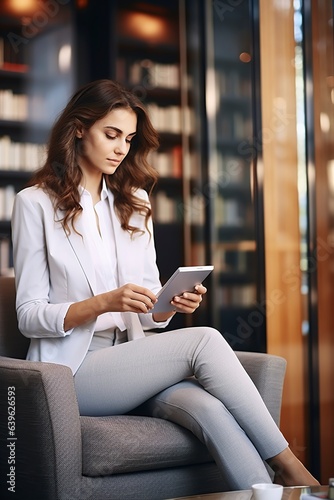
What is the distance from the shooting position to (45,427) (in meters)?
1.80

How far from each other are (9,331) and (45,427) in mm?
568

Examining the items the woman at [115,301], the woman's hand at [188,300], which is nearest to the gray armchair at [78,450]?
the woman at [115,301]

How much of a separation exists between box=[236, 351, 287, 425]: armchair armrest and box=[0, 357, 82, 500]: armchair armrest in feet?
1.86

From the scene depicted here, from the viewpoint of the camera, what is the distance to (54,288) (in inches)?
83.8

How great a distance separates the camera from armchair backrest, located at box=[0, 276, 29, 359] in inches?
90.1

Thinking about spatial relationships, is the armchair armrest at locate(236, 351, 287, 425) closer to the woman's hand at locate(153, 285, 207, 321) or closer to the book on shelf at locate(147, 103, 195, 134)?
the woman's hand at locate(153, 285, 207, 321)

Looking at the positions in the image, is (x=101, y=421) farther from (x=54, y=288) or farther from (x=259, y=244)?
(x=259, y=244)

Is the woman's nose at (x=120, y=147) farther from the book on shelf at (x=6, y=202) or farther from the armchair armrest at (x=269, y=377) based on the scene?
the book on shelf at (x=6, y=202)

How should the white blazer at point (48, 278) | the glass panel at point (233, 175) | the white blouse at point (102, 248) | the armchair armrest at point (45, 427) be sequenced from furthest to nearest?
the glass panel at point (233, 175), the white blouse at point (102, 248), the white blazer at point (48, 278), the armchair armrest at point (45, 427)

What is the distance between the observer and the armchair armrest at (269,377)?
2.13 metres

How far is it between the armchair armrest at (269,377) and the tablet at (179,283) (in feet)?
0.95

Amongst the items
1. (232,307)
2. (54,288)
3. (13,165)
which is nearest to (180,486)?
(54,288)

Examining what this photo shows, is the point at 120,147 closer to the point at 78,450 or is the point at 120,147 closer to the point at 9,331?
the point at 9,331

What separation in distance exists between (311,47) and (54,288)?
164 centimetres
